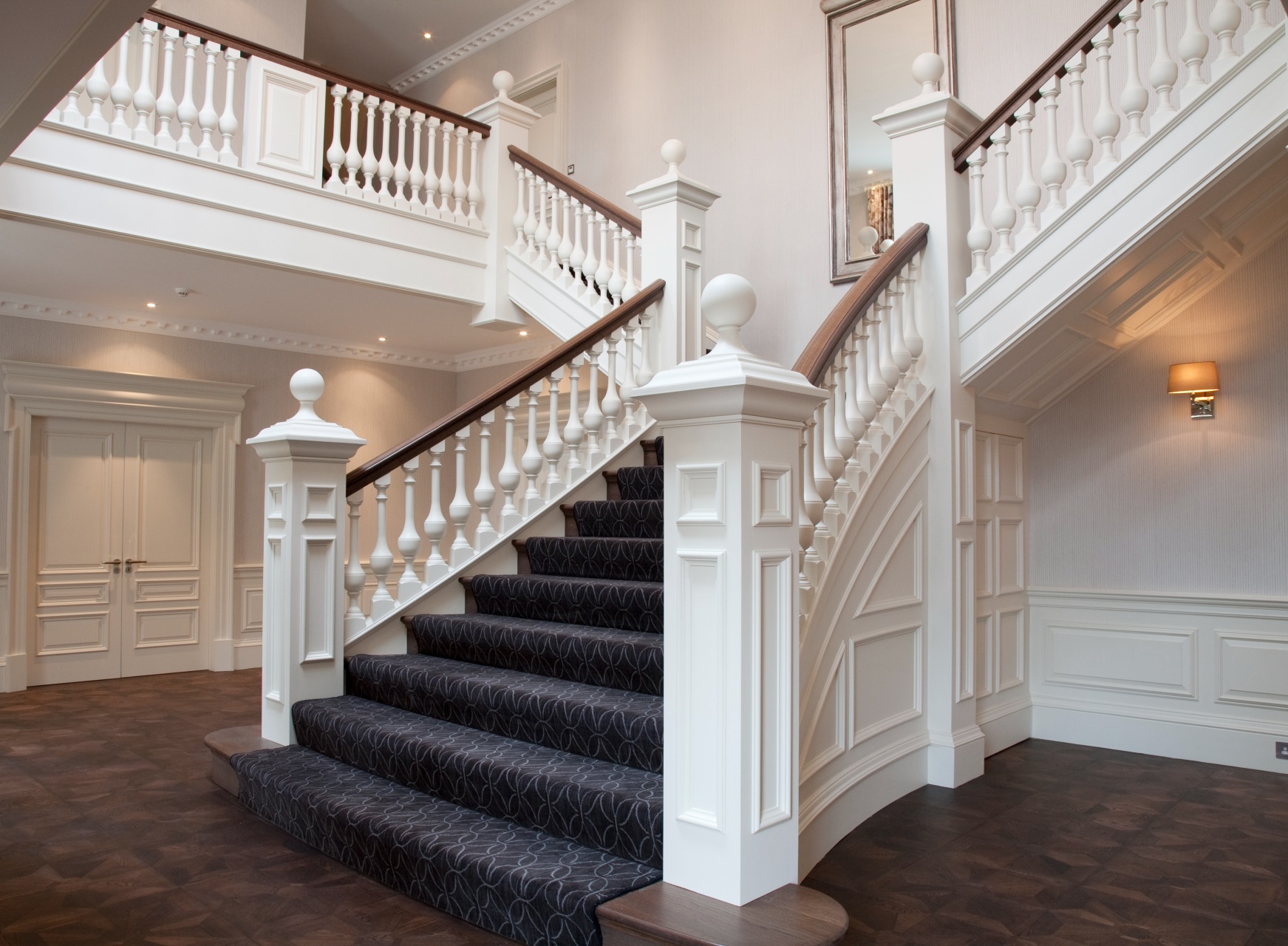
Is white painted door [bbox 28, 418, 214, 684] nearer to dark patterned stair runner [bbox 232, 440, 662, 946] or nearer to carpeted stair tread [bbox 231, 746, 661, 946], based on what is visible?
dark patterned stair runner [bbox 232, 440, 662, 946]

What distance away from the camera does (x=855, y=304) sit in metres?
3.37

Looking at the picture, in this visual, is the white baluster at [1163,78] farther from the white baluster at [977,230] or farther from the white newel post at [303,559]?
the white newel post at [303,559]

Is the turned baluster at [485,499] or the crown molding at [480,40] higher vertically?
the crown molding at [480,40]

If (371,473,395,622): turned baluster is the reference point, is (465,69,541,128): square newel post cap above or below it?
above

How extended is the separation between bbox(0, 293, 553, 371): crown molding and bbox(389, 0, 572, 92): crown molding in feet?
9.79

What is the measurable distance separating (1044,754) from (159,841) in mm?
3792

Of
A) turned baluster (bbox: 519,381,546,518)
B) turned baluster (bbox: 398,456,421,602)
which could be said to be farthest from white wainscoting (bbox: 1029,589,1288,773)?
turned baluster (bbox: 398,456,421,602)

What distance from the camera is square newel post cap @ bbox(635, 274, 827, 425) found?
88.5 inches

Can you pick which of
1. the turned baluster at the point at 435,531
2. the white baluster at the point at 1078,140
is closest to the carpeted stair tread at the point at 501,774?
the turned baluster at the point at 435,531

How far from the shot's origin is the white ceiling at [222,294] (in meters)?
5.44

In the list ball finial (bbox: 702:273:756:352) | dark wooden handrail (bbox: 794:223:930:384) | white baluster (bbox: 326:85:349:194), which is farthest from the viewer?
white baluster (bbox: 326:85:349:194)

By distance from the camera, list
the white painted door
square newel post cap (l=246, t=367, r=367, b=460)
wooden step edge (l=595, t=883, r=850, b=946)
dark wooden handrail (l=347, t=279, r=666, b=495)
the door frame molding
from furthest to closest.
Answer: the white painted door < the door frame molding < dark wooden handrail (l=347, t=279, r=666, b=495) < square newel post cap (l=246, t=367, r=367, b=460) < wooden step edge (l=595, t=883, r=850, b=946)

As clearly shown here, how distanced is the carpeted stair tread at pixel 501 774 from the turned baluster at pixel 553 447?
4.67ft

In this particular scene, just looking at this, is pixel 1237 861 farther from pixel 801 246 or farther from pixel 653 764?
pixel 801 246
